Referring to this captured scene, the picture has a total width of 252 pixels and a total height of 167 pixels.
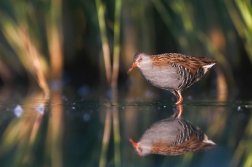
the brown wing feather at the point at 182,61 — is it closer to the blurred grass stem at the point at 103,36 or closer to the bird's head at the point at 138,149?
the blurred grass stem at the point at 103,36

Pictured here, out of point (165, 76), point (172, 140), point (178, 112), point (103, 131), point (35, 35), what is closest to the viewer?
point (172, 140)

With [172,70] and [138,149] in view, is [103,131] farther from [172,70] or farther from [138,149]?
[172,70]

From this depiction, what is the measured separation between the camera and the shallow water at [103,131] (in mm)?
2676

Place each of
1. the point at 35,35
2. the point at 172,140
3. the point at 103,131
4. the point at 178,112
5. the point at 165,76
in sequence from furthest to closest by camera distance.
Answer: the point at 35,35, the point at 165,76, the point at 178,112, the point at 103,131, the point at 172,140

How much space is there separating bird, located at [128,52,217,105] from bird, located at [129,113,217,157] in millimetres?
1629

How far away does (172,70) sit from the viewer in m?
5.48

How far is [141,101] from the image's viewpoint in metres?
5.56

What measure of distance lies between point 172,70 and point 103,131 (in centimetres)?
197

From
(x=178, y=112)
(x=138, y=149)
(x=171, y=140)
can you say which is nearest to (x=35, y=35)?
(x=178, y=112)

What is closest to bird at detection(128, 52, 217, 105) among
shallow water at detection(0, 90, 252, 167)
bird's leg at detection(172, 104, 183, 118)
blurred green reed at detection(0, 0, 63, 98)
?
shallow water at detection(0, 90, 252, 167)

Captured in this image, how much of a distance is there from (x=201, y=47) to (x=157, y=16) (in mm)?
843

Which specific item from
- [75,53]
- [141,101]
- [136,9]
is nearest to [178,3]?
[136,9]

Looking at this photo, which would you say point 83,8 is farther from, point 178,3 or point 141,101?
point 141,101

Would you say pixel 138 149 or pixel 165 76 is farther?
pixel 165 76
